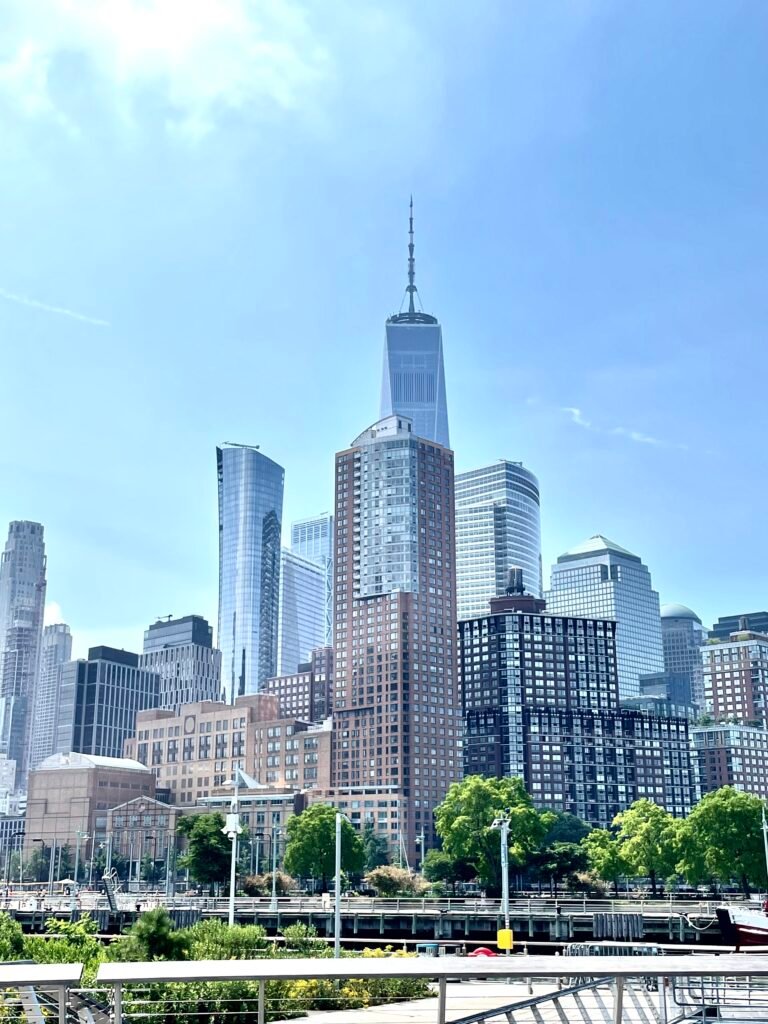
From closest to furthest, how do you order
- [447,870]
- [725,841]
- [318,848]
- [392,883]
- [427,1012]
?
[427,1012] < [725,841] < [392,883] < [318,848] < [447,870]

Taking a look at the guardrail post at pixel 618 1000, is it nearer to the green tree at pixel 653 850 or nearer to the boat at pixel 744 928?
the boat at pixel 744 928

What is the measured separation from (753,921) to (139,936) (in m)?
42.9

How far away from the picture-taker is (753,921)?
70.9 meters

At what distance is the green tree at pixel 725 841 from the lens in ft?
403

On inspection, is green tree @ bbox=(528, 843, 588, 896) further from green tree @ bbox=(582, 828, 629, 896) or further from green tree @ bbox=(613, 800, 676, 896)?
green tree @ bbox=(613, 800, 676, 896)

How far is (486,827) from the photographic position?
469 ft

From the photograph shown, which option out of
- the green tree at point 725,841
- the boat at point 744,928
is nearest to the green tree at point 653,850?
the green tree at point 725,841

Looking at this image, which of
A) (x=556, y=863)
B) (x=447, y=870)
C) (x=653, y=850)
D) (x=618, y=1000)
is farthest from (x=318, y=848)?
(x=618, y=1000)

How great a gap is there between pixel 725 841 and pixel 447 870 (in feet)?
184

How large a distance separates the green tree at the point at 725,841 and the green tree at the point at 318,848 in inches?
2006

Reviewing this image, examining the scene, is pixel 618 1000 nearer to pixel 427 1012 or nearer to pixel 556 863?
pixel 427 1012

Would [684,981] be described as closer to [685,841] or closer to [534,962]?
[534,962]

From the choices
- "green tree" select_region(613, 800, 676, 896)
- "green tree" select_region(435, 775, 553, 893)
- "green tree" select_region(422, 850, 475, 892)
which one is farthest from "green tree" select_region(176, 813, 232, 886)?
"green tree" select_region(613, 800, 676, 896)

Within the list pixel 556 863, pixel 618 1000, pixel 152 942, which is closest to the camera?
pixel 618 1000
